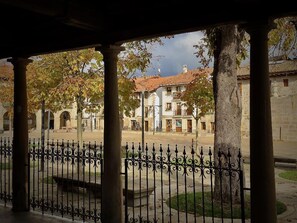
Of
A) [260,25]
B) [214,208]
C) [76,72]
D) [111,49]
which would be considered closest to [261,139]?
[260,25]

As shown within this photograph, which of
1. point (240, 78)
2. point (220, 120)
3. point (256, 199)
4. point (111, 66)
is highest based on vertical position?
point (240, 78)

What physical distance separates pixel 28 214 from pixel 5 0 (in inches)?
171

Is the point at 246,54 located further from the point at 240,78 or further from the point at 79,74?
the point at 240,78

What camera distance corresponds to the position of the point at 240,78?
34.8 m

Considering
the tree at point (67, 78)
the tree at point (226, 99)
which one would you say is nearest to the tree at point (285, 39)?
the tree at point (226, 99)

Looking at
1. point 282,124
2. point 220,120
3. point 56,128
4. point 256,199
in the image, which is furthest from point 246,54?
point 56,128

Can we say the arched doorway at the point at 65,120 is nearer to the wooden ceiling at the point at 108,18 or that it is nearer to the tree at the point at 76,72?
the tree at the point at 76,72

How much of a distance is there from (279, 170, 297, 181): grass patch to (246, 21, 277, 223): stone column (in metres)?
8.97

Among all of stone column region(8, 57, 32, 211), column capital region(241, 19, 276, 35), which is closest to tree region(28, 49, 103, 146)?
stone column region(8, 57, 32, 211)

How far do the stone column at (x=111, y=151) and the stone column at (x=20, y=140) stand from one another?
2.19 m

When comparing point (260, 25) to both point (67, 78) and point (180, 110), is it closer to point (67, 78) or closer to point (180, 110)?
point (67, 78)

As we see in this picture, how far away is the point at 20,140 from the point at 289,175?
404 inches

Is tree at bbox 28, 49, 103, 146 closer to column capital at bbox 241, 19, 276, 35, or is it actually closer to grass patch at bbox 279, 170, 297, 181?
grass patch at bbox 279, 170, 297, 181

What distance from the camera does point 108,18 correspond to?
17.9 feet
